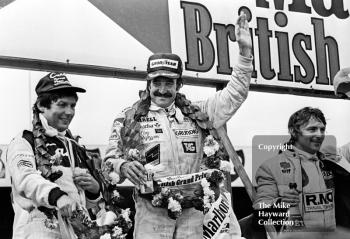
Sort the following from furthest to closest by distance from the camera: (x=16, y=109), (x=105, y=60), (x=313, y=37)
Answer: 1. (x=313, y=37)
2. (x=105, y=60)
3. (x=16, y=109)

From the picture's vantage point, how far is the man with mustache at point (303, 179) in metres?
5.83

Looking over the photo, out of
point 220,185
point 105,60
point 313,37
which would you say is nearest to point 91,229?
point 220,185

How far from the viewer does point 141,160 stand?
509cm

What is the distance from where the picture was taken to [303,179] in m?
5.91

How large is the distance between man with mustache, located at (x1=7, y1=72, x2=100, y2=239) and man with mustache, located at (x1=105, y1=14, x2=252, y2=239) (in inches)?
9.6

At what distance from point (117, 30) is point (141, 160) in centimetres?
140

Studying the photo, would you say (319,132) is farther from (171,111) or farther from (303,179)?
(171,111)

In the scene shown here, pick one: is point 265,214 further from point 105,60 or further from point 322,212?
point 105,60

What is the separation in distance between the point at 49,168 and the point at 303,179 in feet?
6.17

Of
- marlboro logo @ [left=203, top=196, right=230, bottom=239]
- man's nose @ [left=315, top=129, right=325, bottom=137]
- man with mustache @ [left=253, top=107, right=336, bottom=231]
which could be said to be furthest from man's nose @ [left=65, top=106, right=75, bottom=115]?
man's nose @ [left=315, top=129, right=325, bottom=137]

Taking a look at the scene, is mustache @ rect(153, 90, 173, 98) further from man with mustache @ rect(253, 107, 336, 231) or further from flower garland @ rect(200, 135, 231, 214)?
man with mustache @ rect(253, 107, 336, 231)

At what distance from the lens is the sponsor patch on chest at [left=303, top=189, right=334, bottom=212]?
19.1 ft

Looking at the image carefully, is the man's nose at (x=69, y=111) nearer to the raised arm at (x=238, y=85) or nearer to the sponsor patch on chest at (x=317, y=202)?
the raised arm at (x=238, y=85)

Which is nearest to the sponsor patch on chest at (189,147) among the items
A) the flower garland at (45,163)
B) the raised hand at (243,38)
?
the raised hand at (243,38)
